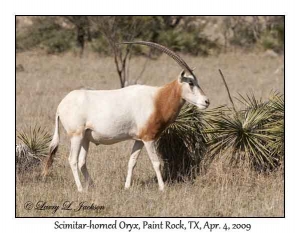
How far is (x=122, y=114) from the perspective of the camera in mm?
9000

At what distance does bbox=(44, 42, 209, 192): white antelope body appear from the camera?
29.4 ft

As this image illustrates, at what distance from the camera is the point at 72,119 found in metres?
8.97

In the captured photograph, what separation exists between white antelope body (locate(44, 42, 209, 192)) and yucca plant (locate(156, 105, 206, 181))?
52 centimetres

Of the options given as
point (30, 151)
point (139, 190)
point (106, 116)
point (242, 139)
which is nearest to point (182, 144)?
point (242, 139)

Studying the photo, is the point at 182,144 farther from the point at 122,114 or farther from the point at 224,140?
the point at 122,114

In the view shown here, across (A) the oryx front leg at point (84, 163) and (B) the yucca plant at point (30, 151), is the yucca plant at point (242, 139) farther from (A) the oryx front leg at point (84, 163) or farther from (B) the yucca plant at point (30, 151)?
(B) the yucca plant at point (30, 151)

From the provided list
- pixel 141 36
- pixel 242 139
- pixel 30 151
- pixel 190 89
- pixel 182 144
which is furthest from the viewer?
pixel 141 36

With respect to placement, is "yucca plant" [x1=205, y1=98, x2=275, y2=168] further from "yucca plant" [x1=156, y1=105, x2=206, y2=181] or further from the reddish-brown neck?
the reddish-brown neck

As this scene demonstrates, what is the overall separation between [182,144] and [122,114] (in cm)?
134

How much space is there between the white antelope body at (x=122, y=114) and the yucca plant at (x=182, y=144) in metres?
0.52

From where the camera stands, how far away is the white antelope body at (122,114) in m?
8.96
